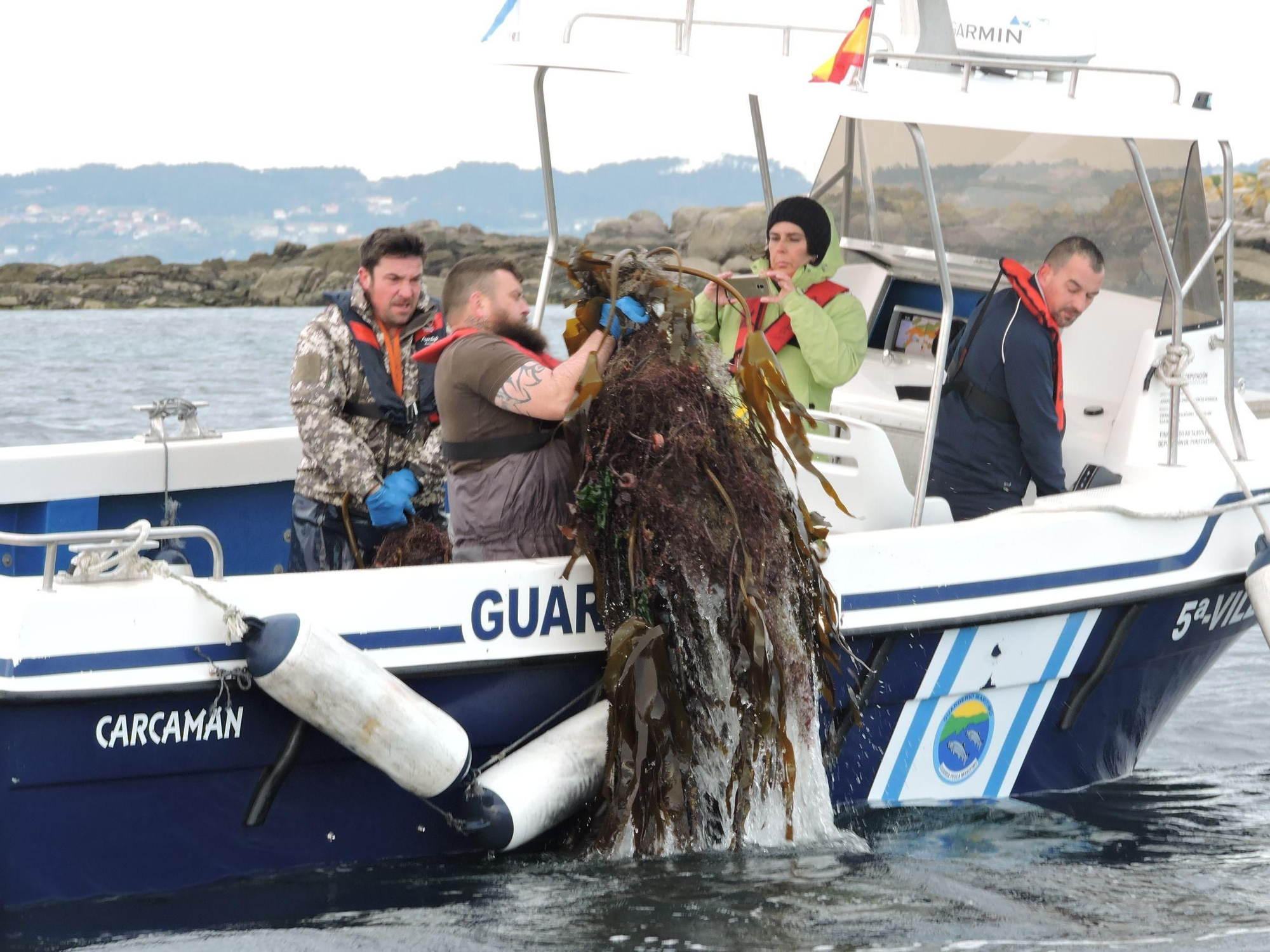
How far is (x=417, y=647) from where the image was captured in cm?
395

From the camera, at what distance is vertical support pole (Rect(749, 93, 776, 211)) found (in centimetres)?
594

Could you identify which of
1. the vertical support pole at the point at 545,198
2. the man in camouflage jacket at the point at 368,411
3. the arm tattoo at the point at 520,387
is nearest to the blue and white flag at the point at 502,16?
the vertical support pole at the point at 545,198

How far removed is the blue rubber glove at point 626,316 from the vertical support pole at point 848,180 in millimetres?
2484

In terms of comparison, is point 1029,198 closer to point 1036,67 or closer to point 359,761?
point 1036,67

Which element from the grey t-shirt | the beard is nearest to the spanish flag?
the beard

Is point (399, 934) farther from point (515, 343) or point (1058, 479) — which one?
point (1058, 479)

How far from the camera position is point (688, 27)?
5.05m

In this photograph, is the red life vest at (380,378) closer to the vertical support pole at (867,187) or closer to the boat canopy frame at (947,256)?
the boat canopy frame at (947,256)

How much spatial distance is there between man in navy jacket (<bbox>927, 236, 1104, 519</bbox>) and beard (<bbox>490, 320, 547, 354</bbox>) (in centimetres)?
155

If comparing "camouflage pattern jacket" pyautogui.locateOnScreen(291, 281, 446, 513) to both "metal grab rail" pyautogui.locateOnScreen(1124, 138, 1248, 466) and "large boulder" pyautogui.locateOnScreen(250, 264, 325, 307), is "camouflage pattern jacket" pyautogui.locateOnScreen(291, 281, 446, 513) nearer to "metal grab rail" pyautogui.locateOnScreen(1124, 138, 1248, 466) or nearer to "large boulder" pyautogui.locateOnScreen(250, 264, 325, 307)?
"metal grab rail" pyautogui.locateOnScreen(1124, 138, 1248, 466)

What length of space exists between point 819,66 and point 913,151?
1.61 m

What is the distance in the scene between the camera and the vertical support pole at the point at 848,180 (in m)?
6.38

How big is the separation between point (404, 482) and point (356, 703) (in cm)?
119

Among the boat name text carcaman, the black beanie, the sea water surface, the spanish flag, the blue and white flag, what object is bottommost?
the sea water surface
